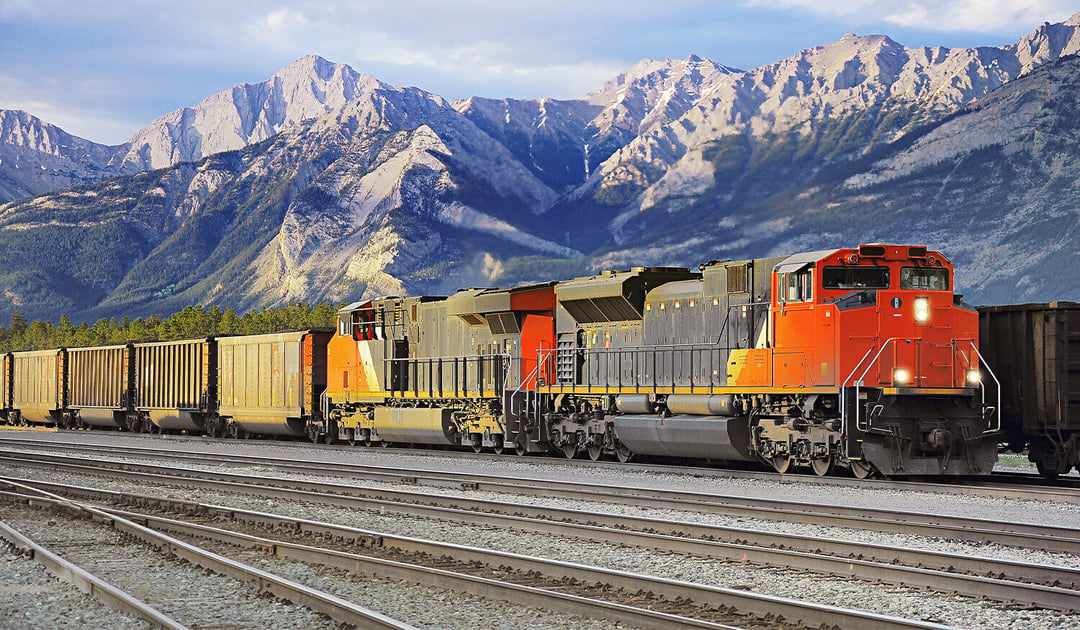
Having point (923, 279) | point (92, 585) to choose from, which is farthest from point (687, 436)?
point (92, 585)

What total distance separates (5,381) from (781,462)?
42096 millimetres

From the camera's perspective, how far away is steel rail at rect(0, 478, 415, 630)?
7672mm

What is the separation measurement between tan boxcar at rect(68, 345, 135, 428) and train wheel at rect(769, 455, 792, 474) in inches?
1141

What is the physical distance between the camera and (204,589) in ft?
30.7

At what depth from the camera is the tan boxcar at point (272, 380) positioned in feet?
108

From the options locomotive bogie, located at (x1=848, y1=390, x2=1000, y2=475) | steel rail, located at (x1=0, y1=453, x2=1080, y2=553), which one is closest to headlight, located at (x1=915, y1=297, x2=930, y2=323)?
locomotive bogie, located at (x1=848, y1=390, x2=1000, y2=475)

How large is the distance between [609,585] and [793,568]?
1714 mm

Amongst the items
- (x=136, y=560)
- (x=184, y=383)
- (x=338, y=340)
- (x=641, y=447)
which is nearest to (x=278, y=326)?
(x=184, y=383)

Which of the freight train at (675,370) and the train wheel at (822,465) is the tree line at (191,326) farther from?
the train wheel at (822,465)

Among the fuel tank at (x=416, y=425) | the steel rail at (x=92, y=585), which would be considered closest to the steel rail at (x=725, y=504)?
the steel rail at (x=92, y=585)

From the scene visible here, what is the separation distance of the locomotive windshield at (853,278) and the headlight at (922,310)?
50cm

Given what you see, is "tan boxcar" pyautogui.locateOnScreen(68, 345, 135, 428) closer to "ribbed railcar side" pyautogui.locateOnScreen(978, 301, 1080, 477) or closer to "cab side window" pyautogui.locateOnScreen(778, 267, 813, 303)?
"cab side window" pyautogui.locateOnScreen(778, 267, 813, 303)

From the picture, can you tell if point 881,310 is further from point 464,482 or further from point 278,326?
point 278,326

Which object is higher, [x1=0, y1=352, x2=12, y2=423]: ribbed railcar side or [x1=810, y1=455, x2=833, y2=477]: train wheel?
[x1=0, y1=352, x2=12, y2=423]: ribbed railcar side
